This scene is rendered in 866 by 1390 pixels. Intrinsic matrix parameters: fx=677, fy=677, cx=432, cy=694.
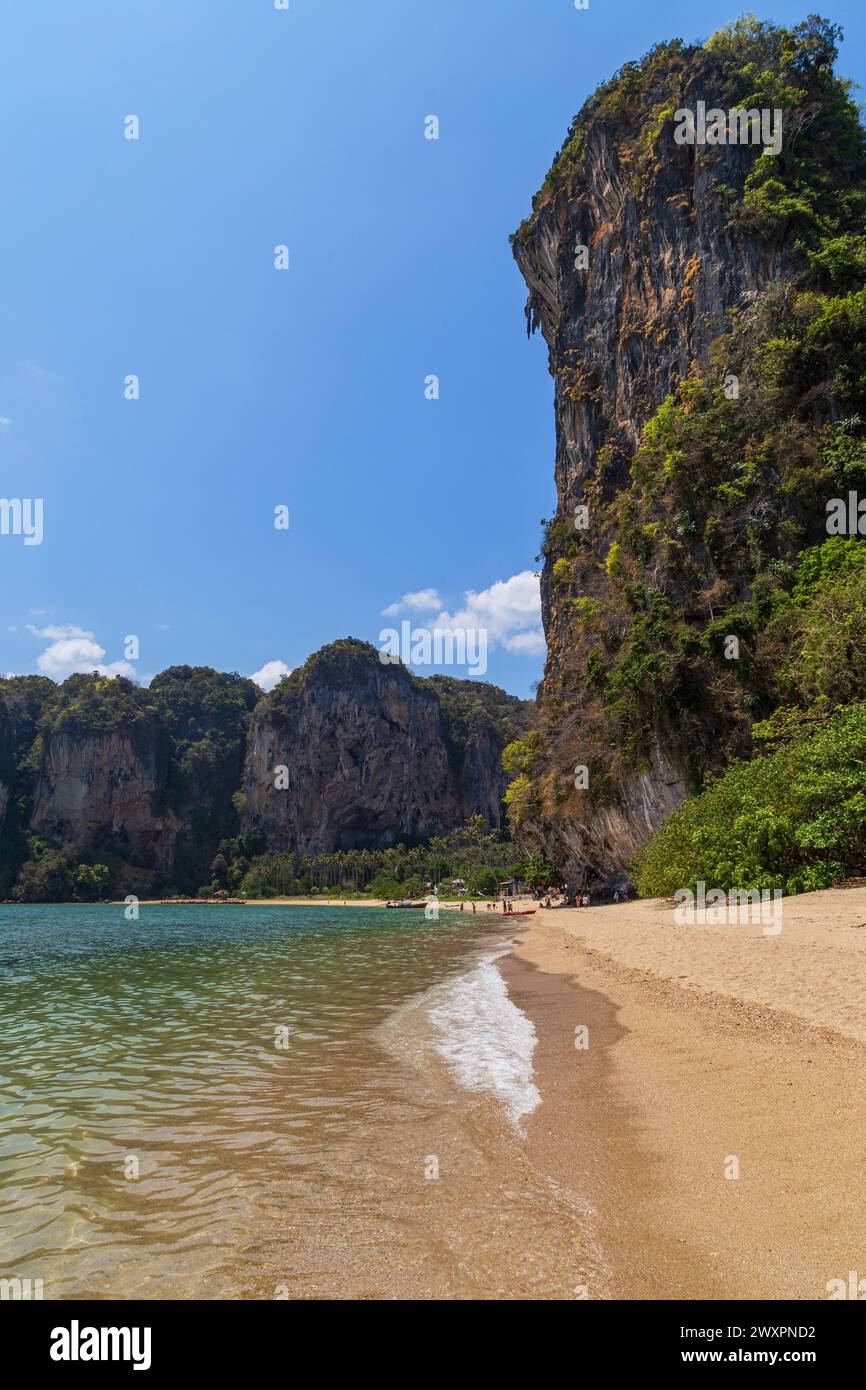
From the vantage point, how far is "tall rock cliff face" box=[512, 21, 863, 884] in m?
27.8

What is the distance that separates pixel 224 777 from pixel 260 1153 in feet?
544

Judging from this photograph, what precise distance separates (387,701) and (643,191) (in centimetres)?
11477

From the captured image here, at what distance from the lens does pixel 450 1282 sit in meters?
3.44

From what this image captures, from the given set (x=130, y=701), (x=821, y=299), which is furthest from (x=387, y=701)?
(x=821, y=299)

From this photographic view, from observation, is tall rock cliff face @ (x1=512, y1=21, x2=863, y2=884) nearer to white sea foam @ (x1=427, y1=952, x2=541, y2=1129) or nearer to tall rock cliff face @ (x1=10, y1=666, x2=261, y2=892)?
white sea foam @ (x1=427, y1=952, x2=541, y2=1129)

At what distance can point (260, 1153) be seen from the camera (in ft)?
17.6

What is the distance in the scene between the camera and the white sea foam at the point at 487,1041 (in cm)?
700

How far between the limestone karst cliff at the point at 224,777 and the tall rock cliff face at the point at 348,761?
0.27 m

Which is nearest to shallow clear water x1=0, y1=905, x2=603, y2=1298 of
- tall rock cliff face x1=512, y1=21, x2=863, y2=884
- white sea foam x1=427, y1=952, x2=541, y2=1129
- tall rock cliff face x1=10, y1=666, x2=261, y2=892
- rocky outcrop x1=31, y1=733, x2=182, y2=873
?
white sea foam x1=427, y1=952, x2=541, y2=1129

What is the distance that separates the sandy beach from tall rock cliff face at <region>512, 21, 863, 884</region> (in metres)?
17.3

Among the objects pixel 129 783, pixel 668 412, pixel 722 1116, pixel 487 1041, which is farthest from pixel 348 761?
pixel 722 1116

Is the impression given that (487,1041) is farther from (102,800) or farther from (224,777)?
(224,777)

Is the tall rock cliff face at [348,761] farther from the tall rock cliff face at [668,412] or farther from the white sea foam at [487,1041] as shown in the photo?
the white sea foam at [487,1041]
